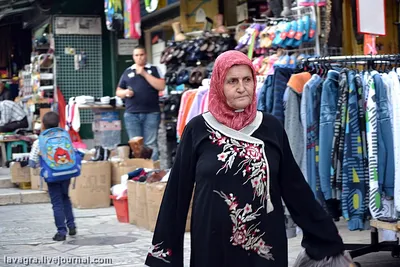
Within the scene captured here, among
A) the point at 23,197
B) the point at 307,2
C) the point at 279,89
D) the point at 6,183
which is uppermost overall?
the point at 307,2

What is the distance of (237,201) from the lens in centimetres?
403

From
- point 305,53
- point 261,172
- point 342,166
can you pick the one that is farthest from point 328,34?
point 261,172

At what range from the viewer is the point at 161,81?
502 inches

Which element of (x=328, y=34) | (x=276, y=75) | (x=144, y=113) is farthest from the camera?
(x=144, y=113)

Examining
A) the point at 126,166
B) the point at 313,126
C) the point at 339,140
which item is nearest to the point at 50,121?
the point at 126,166

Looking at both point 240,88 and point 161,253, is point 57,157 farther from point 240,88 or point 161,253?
point 240,88

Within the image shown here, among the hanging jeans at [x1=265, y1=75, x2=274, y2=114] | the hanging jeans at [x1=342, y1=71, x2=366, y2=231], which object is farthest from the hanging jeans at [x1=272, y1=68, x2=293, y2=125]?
the hanging jeans at [x1=342, y1=71, x2=366, y2=231]

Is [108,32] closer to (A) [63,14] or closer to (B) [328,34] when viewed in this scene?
(A) [63,14]

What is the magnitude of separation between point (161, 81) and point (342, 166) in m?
6.59

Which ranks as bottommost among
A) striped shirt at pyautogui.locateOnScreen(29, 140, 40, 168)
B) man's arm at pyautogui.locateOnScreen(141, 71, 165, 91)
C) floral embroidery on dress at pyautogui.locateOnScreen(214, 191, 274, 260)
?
floral embroidery on dress at pyautogui.locateOnScreen(214, 191, 274, 260)

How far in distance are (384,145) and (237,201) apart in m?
2.60

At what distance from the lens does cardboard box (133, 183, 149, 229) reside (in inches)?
364

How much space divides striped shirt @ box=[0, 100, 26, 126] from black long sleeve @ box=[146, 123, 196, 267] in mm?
15024

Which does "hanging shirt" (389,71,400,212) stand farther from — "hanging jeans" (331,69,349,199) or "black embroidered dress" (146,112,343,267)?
"black embroidered dress" (146,112,343,267)
